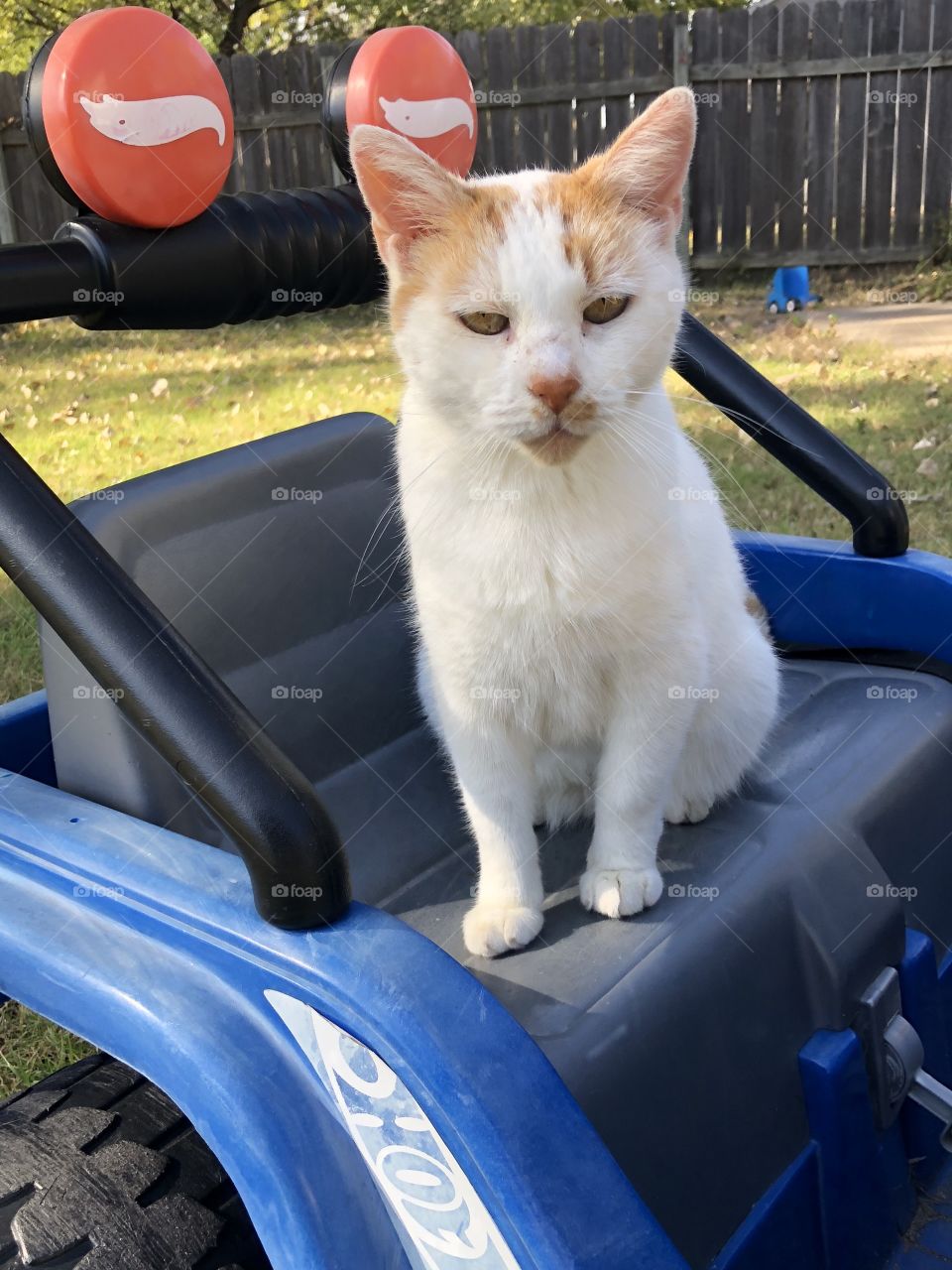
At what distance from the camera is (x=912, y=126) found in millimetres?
6242

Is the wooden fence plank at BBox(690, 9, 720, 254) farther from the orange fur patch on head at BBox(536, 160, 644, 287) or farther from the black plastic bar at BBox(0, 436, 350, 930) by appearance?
the black plastic bar at BBox(0, 436, 350, 930)

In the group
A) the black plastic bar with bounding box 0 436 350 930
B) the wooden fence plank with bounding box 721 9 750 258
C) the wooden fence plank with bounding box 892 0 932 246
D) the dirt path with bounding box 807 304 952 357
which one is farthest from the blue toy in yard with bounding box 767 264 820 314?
the black plastic bar with bounding box 0 436 350 930

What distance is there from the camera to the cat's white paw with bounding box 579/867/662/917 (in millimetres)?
1135

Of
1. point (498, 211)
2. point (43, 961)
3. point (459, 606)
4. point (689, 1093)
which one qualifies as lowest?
point (689, 1093)

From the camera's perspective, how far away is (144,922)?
2.99 ft

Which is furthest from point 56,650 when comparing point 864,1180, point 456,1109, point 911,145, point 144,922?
point 911,145

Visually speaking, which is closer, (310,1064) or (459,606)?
(310,1064)

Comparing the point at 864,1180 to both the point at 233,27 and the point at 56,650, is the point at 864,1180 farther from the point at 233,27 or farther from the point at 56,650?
the point at 233,27

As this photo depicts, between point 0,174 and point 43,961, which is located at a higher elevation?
point 0,174

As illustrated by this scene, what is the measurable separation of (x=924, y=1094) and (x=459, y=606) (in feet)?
2.21

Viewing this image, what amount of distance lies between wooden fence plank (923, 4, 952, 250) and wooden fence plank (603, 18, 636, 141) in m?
1.62
